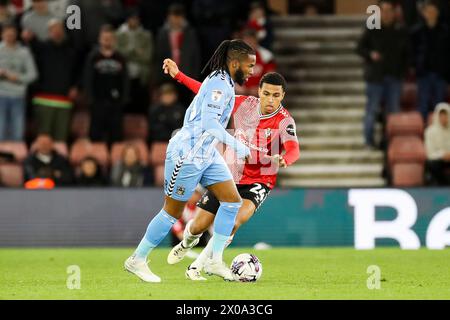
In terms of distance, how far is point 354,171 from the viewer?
60.8 feet

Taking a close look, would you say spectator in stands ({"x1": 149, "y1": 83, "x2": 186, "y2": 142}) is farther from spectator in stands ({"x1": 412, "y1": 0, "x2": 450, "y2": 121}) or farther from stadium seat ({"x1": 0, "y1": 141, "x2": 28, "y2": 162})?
spectator in stands ({"x1": 412, "y1": 0, "x2": 450, "y2": 121})

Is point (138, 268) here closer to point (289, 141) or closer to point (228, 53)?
point (289, 141)

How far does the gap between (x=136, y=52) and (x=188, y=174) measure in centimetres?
847

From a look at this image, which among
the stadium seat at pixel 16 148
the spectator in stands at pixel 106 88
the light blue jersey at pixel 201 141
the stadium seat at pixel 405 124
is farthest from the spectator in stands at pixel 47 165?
the light blue jersey at pixel 201 141

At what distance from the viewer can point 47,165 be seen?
1705cm

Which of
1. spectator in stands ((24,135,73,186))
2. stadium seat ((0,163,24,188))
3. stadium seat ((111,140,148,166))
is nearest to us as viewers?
spectator in stands ((24,135,73,186))

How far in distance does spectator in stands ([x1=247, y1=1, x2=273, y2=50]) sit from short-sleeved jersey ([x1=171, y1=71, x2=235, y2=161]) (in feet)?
27.8

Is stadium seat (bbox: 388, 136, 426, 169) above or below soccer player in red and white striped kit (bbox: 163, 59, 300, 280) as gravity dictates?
below

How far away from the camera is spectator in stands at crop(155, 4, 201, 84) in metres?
17.9

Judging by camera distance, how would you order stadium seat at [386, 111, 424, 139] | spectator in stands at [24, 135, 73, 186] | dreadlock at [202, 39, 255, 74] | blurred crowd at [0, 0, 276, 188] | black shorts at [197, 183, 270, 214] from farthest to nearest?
stadium seat at [386, 111, 424, 139] < blurred crowd at [0, 0, 276, 188] < spectator in stands at [24, 135, 73, 186] < black shorts at [197, 183, 270, 214] < dreadlock at [202, 39, 255, 74]

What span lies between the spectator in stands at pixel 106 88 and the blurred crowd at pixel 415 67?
365 centimetres

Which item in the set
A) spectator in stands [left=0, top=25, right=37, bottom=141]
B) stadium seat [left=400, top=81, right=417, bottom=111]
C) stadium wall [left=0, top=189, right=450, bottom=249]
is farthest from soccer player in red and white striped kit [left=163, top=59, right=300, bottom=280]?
stadium seat [left=400, top=81, right=417, bottom=111]
